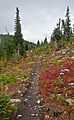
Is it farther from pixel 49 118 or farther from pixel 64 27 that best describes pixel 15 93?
pixel 64 27

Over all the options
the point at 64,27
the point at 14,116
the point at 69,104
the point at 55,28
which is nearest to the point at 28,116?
the point at 14,116

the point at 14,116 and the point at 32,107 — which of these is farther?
the point at 32,107

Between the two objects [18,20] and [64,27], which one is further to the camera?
[64,27]

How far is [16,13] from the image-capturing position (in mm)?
28109

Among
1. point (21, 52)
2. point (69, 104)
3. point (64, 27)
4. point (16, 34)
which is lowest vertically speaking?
point (69, 104)

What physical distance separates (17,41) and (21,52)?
14.1 ft

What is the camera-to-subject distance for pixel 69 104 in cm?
498

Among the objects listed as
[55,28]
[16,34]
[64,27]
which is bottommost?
[16,34]

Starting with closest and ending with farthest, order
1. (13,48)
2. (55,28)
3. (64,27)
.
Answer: (13,48) → (55,28) → (64,27)

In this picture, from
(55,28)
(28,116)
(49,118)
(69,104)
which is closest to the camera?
(49,118)

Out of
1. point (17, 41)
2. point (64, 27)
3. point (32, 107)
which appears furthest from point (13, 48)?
point (64, 27)

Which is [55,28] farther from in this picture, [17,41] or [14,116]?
[14,116]

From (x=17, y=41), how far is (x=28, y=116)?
2624 centimetres

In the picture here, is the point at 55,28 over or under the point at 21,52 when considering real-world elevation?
over
